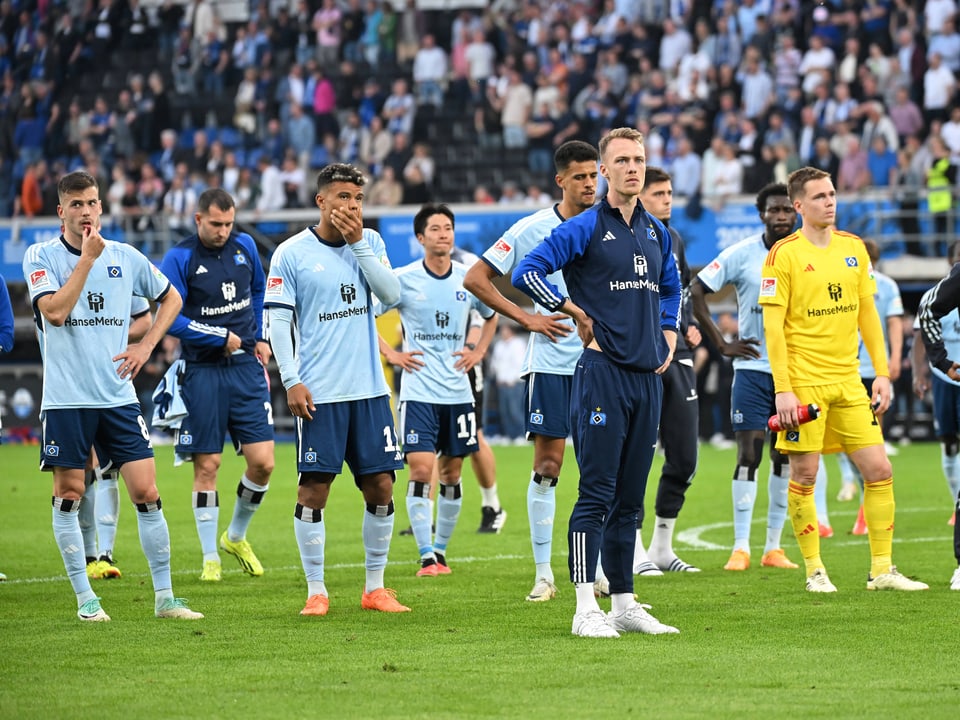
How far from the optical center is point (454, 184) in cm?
2917

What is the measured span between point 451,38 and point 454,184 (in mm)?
5045

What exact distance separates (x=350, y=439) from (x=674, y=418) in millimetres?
2669

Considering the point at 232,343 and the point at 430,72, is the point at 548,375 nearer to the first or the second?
the point at 232,343

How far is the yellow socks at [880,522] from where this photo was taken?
916 centimetres

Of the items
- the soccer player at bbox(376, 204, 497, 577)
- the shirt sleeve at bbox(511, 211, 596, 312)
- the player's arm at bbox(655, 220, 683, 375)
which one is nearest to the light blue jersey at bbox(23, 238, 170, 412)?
the shirt sleeve at bbox(511, 211, 596, 312)

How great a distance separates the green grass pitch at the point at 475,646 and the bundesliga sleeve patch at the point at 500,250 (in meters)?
1.99

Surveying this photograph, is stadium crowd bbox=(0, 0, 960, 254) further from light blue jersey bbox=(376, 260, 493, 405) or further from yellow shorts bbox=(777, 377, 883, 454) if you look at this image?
yellow shorts bbox=(777, 377, 883, 454)

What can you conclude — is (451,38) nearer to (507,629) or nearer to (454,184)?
(454,184)

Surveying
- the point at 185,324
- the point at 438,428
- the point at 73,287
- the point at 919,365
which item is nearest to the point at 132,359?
the point at 73,287

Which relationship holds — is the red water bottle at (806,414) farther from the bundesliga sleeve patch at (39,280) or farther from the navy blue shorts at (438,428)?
the bundesliga sleeve patch at (39,280)

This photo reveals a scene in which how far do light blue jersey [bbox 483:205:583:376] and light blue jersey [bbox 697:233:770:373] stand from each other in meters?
1.58

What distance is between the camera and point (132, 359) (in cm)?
816

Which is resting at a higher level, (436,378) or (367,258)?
(367,258)

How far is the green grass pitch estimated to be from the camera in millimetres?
5906
